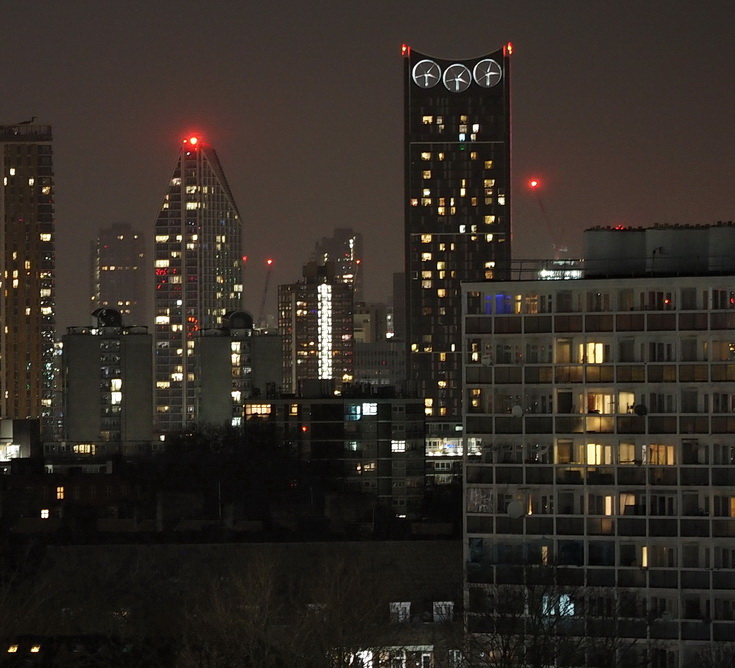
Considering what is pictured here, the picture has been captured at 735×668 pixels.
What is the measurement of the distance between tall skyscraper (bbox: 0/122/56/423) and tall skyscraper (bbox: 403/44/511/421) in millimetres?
30838

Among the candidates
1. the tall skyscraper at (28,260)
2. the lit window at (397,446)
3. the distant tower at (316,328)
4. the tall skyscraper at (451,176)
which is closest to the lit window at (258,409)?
the lit window at (397,446)

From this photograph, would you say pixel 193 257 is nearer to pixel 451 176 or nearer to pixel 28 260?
pixel 28 260

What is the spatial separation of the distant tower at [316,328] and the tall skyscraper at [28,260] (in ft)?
84.8

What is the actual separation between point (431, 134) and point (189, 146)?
54083 mm

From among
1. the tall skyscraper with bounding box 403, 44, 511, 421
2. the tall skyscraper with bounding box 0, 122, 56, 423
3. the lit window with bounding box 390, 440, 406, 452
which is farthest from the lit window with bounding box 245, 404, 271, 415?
the tall skyscraper with bounding box 0, 122, 56, 423

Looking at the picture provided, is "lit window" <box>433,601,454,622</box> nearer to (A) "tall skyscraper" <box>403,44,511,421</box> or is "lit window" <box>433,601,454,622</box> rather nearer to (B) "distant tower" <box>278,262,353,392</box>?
(A) "tall skyscraper" <box>403,44,511,421</box>

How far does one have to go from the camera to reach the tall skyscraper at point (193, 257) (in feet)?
571

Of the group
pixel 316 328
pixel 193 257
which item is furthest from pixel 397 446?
pixel 193 257

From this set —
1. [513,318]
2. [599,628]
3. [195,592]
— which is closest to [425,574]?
[195,592]

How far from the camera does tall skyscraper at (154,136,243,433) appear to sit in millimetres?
174000

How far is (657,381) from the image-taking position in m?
35.4

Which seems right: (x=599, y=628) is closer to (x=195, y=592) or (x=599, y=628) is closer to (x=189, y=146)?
(x=195, y=592)

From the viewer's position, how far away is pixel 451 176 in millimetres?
137625

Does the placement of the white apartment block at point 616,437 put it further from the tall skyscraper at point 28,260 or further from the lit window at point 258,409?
the tall skyscraper at point 28,260
